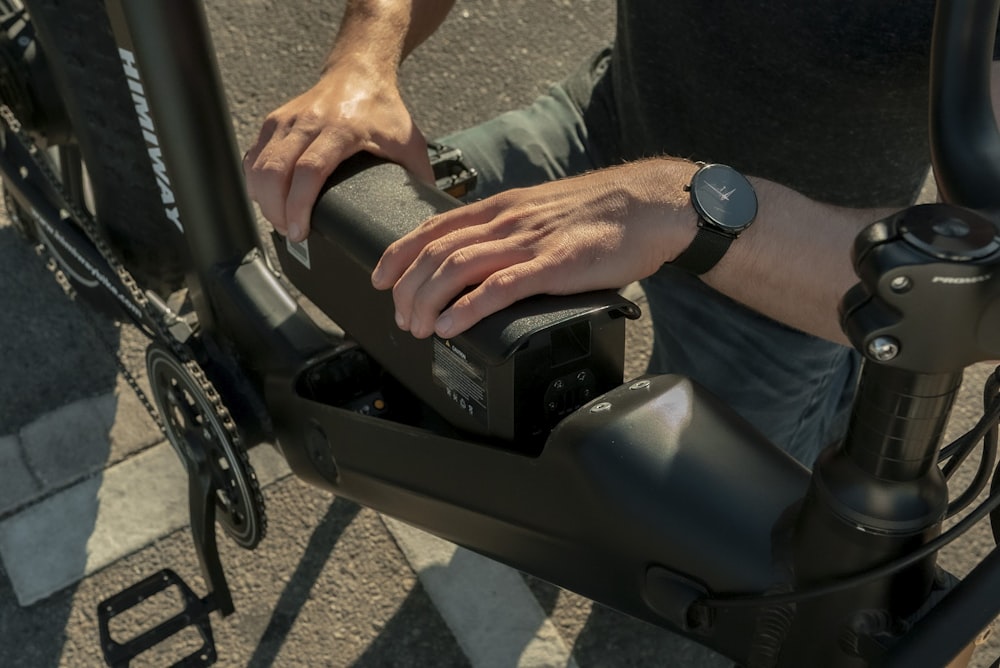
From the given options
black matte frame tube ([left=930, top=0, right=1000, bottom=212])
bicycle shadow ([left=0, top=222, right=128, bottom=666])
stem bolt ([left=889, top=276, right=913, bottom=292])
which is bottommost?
bicycle shadow ([left=0, top=222, right=128, bottom=666])

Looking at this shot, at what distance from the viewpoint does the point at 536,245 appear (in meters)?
1.17

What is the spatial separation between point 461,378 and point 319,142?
0.42 m

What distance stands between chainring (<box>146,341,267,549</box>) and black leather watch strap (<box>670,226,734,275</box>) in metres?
0.72

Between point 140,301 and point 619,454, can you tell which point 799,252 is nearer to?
point 619,454

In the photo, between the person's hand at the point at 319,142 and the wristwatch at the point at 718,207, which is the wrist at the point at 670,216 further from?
the person's hand at the point at 319,142

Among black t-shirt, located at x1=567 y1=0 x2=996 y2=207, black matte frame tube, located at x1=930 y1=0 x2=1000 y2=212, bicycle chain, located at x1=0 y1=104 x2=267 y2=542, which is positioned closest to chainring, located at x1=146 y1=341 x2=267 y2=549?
bicycle chain, located at x1=0 y1=104 x2=267 y2=542

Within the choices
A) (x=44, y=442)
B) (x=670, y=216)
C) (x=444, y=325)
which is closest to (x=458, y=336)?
(x=444, y=325)

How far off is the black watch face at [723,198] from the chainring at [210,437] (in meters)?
0.78

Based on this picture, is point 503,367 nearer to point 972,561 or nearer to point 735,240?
point 735,240

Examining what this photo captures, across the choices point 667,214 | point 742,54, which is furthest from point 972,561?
point 667,214

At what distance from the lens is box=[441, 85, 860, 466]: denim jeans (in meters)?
1.72

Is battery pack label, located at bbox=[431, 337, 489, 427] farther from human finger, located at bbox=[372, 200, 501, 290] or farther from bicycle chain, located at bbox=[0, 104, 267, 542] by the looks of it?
bicycle chain, located at bbox=[0, 104, 267, 542]

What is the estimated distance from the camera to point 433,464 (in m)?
1.29

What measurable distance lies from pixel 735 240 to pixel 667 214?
9cm
